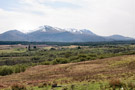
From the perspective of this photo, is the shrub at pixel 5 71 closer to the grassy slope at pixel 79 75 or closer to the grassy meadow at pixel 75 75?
the grassy meadow at pixel 75 75

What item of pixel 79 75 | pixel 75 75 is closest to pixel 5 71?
pixel 75 75

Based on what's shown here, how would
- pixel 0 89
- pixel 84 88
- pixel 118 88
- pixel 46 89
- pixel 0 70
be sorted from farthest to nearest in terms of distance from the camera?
1. pixel 0 70
2. pixel 0 89
3. pixel 46 89
4. pixel 84 88
5. pixel 118 88

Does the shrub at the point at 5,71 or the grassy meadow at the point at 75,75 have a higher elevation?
the grassy meadow at the point at 75,75

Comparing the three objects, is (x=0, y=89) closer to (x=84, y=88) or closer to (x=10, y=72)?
(x=84, y=88)

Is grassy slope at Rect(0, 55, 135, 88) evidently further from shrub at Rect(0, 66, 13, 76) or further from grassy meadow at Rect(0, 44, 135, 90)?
shrub at Rect(0, 66, 13, 76)

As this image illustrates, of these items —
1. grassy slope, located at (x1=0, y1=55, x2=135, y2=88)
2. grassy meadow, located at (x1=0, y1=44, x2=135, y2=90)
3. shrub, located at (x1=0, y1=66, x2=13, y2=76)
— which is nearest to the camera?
grassy meadow, located at (x1=0, y1=44, x2=135, y2=90)

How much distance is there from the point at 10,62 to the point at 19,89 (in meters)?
80.1

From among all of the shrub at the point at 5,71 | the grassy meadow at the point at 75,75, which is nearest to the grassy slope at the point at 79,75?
the grassy meadow at the point at 75,75

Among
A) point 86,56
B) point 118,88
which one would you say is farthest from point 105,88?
point 86,56

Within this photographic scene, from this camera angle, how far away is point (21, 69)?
5175 cm

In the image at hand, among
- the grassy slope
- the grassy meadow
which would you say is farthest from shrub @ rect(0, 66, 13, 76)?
the grassy slope

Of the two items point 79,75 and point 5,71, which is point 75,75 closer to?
point 79,75

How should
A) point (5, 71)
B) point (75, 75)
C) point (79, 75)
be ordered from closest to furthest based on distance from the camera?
point (79, 75), point (75, 75), point (5, 71)

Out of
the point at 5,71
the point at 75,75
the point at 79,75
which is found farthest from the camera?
the point at 5,71
